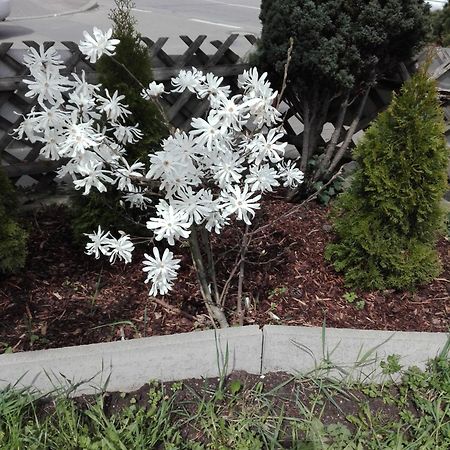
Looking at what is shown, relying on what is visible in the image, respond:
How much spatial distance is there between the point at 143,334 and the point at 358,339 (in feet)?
3.55

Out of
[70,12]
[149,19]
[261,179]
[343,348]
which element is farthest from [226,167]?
[70,12]

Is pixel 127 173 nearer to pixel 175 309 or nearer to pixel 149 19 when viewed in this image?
pixel 175 309

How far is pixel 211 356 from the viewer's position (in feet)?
8.41

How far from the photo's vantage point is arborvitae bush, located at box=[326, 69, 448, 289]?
2789 mm

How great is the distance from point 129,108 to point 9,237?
0.97m

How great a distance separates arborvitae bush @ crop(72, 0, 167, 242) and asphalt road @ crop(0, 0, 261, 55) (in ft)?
29.1

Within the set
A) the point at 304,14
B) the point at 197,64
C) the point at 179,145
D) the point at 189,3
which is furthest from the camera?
the point at 189,3

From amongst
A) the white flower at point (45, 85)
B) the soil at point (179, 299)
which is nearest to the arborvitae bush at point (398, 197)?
the soil at point (179, 299)

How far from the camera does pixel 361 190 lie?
3029 millimetres

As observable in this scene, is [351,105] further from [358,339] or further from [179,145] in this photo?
[179,145]

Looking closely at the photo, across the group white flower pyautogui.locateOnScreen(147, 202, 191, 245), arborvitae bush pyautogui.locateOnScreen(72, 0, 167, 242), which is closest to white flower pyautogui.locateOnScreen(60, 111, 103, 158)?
white flower pyautogui.locateOnScreen(147, 202, 191, 245)

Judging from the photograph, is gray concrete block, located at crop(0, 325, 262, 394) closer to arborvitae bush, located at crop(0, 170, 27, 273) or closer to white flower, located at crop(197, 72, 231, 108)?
arborvitae bush, located at crop(0, 170, 27, 273)

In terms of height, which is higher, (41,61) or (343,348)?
(41,61)

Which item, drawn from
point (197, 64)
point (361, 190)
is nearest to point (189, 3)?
point (197, 64)
